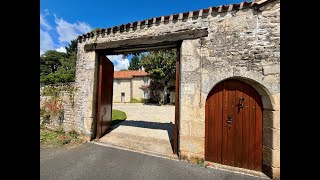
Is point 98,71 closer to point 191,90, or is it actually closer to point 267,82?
point 191,90

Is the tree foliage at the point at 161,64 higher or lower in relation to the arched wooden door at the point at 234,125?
higher

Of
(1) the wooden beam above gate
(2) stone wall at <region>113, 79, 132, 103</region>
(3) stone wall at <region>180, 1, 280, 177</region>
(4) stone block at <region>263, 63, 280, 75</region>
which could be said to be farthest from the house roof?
(4) stone block at <region>263, 63, 280, 75</region>

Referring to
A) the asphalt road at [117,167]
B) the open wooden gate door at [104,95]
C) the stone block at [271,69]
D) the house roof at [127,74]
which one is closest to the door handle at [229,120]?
the asphalt road at [117,167]

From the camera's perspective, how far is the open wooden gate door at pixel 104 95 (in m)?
5.96

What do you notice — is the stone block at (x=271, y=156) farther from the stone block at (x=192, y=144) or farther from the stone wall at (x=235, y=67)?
the stone block at (x=192, y=144)

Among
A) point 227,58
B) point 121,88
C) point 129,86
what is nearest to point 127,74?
point 129,86

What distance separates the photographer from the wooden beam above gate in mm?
4539

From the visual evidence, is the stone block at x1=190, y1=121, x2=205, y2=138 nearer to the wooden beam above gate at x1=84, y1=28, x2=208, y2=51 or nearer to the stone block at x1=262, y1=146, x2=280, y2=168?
the stone block at x1=262, y1=146, x2=280, y2=168

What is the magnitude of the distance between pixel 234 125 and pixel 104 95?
4938 millimetres

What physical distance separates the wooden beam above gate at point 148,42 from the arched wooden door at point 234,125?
67.2 inches

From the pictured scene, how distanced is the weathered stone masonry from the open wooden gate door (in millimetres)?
2266

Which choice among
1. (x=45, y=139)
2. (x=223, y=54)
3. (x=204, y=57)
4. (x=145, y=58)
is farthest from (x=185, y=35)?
(x=145, y=58)
